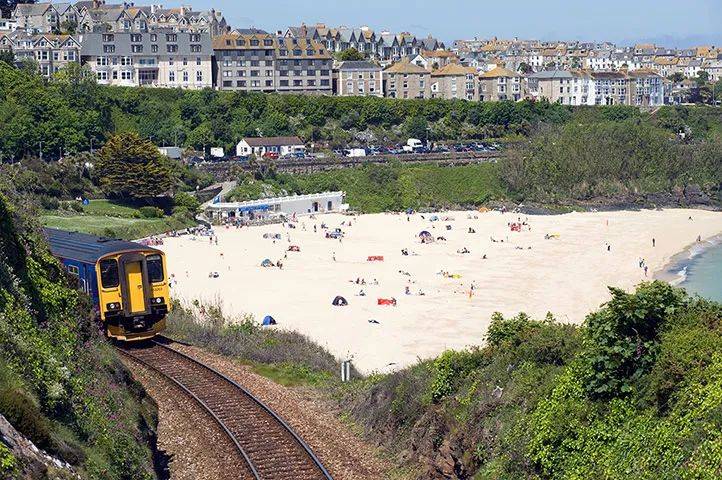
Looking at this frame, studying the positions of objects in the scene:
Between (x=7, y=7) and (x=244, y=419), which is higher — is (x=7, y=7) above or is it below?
above

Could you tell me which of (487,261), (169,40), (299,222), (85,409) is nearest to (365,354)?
(85,409)

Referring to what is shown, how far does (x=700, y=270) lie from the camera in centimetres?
5094

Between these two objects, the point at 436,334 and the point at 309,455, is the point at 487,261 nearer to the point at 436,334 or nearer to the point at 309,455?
the point at 436,334

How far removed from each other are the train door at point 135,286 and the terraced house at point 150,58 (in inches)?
2970

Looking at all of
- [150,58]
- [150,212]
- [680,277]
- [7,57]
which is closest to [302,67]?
[150,58]

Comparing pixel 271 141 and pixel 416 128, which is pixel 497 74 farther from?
pixel 271 141

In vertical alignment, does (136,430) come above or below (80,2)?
below

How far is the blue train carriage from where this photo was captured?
23016mm

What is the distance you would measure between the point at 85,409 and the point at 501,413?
18.4ft

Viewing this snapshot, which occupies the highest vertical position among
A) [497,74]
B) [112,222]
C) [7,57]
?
[7,57]

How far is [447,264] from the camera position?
5094cm

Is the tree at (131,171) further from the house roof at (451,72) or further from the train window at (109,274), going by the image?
the house roof at (451,72)

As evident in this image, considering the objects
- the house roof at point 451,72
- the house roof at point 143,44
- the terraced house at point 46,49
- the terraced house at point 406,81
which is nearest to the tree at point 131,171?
the terraced house at point 46,49

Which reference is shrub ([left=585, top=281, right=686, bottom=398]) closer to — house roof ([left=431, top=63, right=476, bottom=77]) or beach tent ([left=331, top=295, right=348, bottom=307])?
beach tent ([left=331, top=295, right=348, bottom=307])
